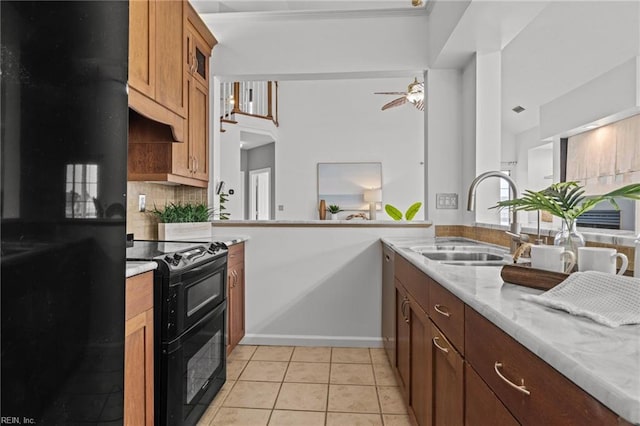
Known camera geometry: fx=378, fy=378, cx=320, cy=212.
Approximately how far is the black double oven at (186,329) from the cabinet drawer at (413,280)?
103 centimetres

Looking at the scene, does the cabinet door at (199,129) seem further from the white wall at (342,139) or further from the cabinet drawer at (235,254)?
the white wall at (342,139)

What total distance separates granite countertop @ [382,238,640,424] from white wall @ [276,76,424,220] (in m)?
6.46

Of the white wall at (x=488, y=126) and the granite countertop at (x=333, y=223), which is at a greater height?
the white wall at (x=488, y=126)

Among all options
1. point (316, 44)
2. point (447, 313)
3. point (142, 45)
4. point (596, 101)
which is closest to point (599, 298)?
point (447, 313)

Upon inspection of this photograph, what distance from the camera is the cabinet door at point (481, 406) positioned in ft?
2.60

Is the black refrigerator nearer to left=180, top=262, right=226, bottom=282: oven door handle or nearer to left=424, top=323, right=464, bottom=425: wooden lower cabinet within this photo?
left=424, top=323, right=464, bottom=425: wooden lower cabinet

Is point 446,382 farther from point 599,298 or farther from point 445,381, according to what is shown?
point 599,298

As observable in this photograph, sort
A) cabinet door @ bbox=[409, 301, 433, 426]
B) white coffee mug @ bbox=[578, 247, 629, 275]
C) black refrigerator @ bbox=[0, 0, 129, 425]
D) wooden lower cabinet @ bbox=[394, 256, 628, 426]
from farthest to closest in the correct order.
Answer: cabinet door @ bbox=[409, 301, 433, 426], white coffee mug @ bbox=[578, 247, 629, 275], wooden lower cabinet @ bbox=[394, 256, 628, 426], black refrigerator @ bbox=[0, 0, 129, 425]

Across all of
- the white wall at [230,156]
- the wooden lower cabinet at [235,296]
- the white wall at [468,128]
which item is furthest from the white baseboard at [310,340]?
the white wall at [230,156]

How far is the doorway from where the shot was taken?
7992 mm

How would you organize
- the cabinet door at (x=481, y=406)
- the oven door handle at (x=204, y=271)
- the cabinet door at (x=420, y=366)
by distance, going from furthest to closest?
the oven door handle at (x=204, y=271), the cabinet door at (x=420, y=366), the cabinet door at (x=481, y=406)

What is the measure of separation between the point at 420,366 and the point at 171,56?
2.20 metres

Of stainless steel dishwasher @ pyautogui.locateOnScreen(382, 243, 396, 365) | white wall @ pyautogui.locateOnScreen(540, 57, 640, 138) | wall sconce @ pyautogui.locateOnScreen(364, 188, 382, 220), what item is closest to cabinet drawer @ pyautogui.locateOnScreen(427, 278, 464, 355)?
stainless steel dishwasher @ pyautogui.locateOnScreen(382, 243, 396, 365)

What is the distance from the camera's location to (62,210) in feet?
1.18
